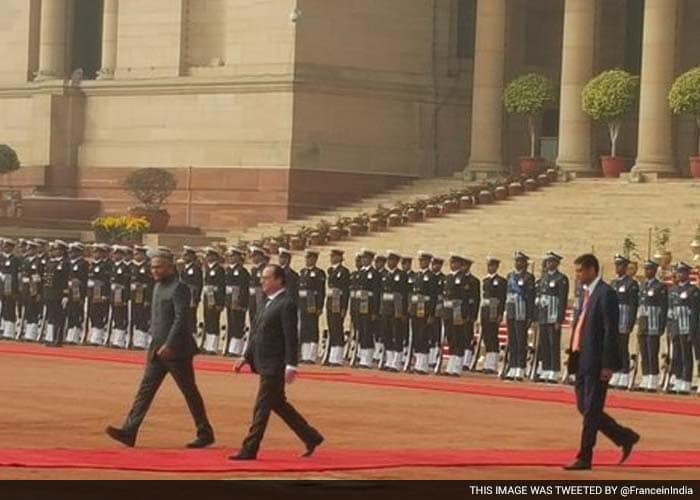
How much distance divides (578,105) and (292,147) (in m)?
7.25

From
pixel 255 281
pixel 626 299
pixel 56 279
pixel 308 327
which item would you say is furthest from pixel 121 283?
pixel 626 299

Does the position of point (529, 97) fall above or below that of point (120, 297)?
Answer: above

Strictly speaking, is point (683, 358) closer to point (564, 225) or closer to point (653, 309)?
point (653, 309)

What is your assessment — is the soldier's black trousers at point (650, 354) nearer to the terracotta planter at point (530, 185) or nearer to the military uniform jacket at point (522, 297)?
the military uniform jacket at point (522, 297)

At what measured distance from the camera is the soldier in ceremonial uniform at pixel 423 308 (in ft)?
119

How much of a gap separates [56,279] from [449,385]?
11.2 m

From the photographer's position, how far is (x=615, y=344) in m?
21.1

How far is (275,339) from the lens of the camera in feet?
69.9

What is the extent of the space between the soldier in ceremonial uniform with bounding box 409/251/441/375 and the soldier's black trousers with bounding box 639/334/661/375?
431cm

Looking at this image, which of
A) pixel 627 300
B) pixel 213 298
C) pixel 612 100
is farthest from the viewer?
pixel 612 100

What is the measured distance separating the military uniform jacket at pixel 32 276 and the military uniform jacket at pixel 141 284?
7.50 feet

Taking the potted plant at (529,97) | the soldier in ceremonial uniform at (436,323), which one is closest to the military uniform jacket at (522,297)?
the soldier in ceremonial uniform at (436,323)

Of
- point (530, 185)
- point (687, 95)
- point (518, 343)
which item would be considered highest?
point (687, 95)

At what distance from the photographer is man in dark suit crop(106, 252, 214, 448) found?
2198cm
